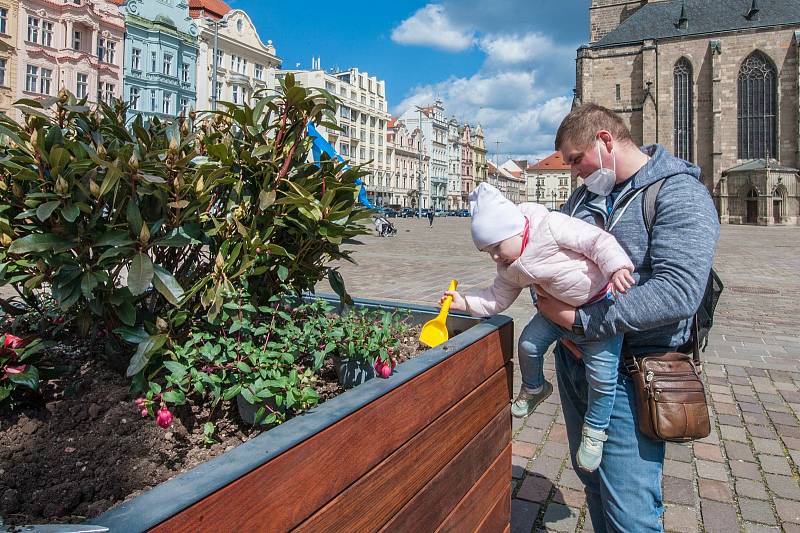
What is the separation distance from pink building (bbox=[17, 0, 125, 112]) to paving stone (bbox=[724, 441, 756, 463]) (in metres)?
35.8

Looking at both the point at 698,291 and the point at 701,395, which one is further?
the point at 701,395

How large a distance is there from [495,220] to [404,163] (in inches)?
3152

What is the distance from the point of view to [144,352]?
→ 149 cm

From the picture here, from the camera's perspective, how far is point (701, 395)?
1.82 metres

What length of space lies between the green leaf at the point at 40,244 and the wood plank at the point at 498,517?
145 centimetres

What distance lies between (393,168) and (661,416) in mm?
76775

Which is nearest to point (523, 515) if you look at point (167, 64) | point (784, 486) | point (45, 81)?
point (784, 486)

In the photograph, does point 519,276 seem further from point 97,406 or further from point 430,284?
point 430,284

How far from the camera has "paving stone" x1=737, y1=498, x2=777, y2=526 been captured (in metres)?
2.71

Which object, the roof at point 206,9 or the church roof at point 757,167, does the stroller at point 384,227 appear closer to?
the church roof at point 757,167

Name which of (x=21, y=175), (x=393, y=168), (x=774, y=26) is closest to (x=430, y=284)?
(x=21, y=175)

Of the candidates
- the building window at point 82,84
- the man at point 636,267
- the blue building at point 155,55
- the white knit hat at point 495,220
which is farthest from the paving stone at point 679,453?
the blue building at point 155,55

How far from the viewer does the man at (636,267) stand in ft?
5.40

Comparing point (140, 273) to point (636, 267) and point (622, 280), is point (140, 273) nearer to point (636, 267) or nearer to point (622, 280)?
point (622, 280)
